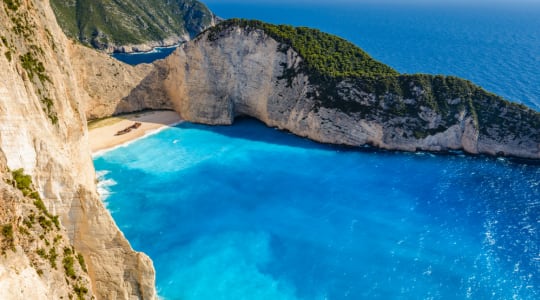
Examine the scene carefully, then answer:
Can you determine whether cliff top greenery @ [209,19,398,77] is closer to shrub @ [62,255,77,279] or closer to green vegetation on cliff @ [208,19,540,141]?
green vegetation on cliff @ [208,19,540,141]

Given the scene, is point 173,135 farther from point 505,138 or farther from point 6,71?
point 505,138

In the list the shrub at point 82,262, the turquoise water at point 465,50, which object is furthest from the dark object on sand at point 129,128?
the turquoise water at point 465,50

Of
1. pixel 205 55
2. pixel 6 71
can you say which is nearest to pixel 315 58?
pixel 205 55

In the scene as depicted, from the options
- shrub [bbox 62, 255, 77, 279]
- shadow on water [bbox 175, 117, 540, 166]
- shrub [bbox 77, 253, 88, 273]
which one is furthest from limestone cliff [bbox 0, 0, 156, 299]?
shadow on water [bbox 175, 117, 540, 166]

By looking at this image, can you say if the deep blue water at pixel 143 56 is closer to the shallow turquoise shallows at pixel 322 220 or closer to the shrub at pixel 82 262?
the shallow turquoise shallows at pixel 322 220

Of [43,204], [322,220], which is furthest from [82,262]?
[322,220]

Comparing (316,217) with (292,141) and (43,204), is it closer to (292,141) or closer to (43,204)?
(292,141)

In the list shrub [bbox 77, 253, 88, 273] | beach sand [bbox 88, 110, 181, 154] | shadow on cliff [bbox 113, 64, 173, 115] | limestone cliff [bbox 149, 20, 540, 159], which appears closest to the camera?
shrub [bbox 77, 253, 88, 273]
